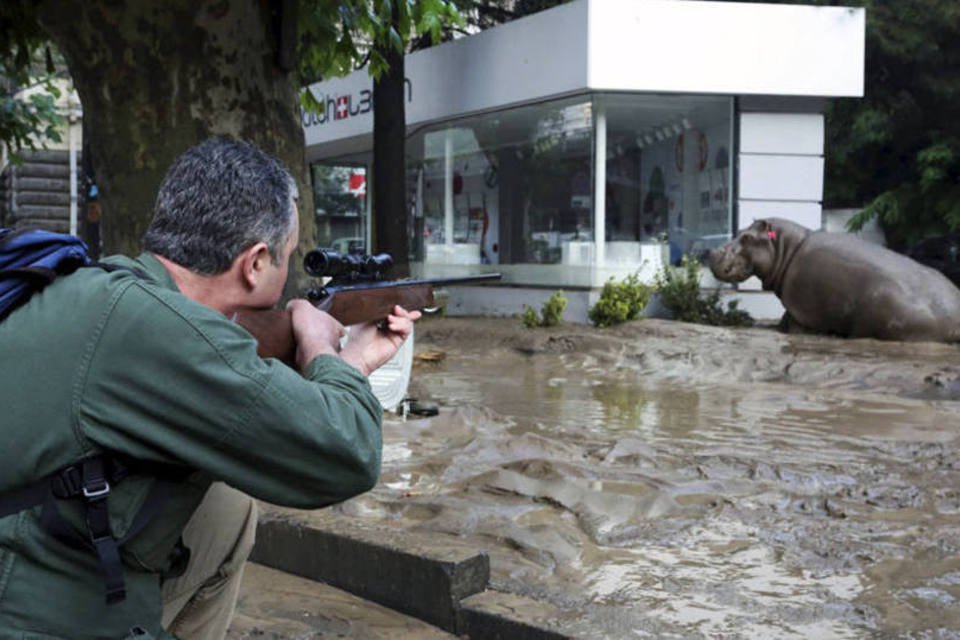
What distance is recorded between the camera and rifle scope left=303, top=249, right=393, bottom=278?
281cm

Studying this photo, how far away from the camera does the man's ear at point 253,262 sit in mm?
2293

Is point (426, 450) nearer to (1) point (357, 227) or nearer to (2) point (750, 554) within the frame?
(2) point (750, 554)

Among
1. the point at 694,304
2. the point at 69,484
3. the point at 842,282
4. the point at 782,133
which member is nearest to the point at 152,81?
the point at 69,484

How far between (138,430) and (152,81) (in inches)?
137

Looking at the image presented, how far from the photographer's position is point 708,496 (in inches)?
223

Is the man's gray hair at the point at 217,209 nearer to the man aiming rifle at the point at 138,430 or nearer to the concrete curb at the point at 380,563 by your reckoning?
the man aiming rifle at the point at 138,430

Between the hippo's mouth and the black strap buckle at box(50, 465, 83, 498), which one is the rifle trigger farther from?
the hippo's mouth

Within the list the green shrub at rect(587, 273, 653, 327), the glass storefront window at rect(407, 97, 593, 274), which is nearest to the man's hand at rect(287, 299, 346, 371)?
the green shrub at rect(587, 273, 653, 327)

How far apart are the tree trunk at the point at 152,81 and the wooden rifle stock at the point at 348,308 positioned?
245 centimetres

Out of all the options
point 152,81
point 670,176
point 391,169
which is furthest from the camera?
point 391,169

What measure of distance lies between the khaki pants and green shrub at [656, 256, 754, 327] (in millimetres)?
12255

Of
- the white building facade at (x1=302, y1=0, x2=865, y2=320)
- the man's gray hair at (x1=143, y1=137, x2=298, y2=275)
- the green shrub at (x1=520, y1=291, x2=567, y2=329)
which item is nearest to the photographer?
the man's gray hair at (x1=143, y1=137, x2=298, y2=275)

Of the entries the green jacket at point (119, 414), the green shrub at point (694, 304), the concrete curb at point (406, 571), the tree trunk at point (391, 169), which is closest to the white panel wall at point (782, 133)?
the green shrub at point (694, 304)

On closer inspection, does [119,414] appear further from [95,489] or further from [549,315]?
[549,315]
